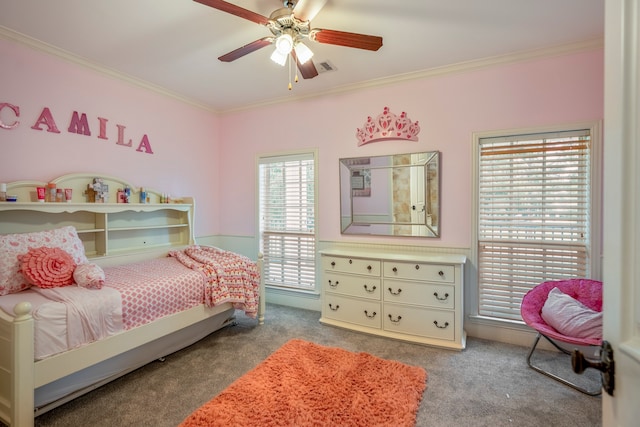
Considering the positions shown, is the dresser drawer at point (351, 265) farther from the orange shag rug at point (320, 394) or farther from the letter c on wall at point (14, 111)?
the letter c on wall at point (14, 111)

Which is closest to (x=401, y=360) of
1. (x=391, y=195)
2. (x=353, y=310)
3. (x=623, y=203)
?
(x=353, y=310)

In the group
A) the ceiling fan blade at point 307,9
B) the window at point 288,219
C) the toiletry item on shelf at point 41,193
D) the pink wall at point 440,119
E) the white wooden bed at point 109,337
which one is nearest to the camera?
the white wooden bed at point 109,337

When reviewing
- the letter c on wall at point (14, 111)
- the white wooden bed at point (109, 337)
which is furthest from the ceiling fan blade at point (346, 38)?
the letter c on wall at point (14, 111)

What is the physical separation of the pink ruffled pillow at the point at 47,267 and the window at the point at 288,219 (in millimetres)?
2140

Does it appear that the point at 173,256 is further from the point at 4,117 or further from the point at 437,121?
the point at 437,121

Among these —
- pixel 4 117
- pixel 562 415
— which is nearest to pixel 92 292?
pixel 4 117

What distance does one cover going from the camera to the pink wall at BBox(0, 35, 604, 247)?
2553 millimetres

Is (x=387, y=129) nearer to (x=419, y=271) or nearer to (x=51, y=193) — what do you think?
(x=419, y=271)

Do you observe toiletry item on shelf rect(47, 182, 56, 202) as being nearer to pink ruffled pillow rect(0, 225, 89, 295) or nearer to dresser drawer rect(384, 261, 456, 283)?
pink ruffled pillow rect(0, 225, 89, 295)

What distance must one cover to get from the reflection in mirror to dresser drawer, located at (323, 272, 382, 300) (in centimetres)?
57

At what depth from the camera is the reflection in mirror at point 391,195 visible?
3.10 meters

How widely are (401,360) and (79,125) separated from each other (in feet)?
11.5

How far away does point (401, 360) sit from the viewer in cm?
252

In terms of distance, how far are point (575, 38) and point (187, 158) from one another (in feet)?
13.2
